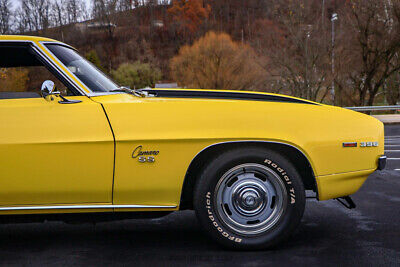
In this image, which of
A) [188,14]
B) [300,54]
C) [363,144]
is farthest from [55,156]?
[188,14]

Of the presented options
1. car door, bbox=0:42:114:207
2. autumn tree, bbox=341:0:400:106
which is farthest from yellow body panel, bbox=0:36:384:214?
autumn tree, bbox=341:0:400:106

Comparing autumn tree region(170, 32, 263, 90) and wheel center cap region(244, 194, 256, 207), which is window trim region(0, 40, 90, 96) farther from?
autumn tree region(170, 32, 263, 90)

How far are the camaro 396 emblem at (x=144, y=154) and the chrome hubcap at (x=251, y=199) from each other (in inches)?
22.4

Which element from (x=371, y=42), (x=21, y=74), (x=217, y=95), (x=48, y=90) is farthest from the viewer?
(x=371, y=42)

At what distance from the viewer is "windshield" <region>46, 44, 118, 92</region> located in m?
3.87

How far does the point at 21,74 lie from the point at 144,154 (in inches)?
55.0

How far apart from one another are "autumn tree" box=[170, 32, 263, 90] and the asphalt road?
35.1 m

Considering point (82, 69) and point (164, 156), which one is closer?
point (164, 156)

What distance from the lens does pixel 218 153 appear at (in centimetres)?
373

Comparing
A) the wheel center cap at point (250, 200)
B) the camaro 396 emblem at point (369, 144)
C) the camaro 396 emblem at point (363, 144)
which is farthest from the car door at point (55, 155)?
the camaro 396 emblem at point (369, 144)

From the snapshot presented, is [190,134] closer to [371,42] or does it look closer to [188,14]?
[371,42]

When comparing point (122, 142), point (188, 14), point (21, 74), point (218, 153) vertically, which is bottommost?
point (218, 153)

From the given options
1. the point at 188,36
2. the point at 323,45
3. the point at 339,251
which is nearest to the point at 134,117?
the point at 339,251

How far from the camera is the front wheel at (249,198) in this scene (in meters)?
3.65
